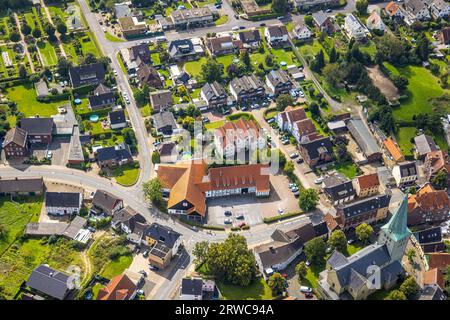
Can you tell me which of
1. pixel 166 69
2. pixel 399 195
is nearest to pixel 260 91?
pixel 166 69

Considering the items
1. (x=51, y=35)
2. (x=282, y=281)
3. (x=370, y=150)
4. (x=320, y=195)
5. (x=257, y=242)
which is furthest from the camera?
(x=51, y=35)

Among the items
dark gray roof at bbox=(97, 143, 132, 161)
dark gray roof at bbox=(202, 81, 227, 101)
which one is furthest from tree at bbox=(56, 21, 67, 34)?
dark gray roof at bbox=(97, 143, 132, 161)

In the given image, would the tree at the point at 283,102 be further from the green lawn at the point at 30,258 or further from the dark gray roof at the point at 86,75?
the green lawn at the point at 30,258

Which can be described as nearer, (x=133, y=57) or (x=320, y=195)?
(x=320, y=195)

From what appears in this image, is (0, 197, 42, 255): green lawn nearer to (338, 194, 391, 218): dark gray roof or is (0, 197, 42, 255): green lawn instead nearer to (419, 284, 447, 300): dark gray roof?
(338, 194, 391, 218): dark gray roof

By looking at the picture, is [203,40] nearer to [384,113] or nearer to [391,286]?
[384,113]

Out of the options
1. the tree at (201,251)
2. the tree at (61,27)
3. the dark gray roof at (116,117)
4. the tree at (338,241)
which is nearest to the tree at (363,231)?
the tree at (338,241)

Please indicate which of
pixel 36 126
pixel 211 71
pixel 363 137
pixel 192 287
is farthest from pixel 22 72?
pixel 363 137
